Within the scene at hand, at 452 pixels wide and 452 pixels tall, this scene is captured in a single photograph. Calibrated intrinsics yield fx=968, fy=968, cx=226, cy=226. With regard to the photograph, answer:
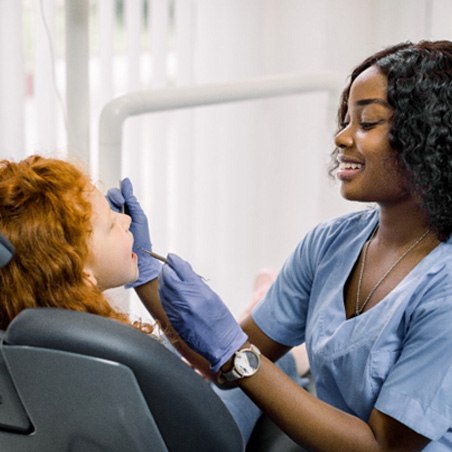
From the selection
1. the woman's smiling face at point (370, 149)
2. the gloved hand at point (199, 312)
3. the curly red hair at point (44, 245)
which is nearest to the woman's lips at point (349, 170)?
the woman's smiling face at point (370, 149)

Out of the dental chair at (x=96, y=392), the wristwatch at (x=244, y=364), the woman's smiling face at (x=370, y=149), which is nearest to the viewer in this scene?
the dental chair at (x=96, y=392)

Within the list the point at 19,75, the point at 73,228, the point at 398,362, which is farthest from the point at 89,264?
the point at 19,75

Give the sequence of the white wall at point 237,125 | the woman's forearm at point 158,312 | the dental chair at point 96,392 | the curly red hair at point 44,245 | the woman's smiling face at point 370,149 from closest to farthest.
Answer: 1. the dental chair at point 96,392
2. the curly red hair at point 44,245
3. the woman's smiling face at point 370,149
4. the woman's forearm at point 158,312
5. the white wall at point 237,125

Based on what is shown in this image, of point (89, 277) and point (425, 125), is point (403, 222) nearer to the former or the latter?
point (425, 125)

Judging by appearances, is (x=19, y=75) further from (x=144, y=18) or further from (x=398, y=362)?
(x=398, y=362)

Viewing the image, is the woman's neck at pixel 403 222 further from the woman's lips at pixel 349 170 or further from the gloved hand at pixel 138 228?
the gloved hand at pixel 138 228

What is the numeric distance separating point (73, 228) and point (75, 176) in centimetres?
11

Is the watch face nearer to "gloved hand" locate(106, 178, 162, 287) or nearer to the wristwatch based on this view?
the wristwatch

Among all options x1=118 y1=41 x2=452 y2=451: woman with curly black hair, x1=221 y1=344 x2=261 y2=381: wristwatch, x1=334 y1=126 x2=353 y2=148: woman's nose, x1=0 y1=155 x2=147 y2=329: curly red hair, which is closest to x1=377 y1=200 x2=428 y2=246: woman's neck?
x1=118 y1=41 x2=452 y2=451: woman with curly black hair

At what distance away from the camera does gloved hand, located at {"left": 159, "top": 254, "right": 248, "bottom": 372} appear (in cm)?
134

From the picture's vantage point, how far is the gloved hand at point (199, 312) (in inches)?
52.7

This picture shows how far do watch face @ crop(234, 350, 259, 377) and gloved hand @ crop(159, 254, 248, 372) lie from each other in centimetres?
1

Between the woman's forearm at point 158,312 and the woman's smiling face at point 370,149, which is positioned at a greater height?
the woman's smiling face at point 370,149

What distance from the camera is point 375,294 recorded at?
1.54 meters
